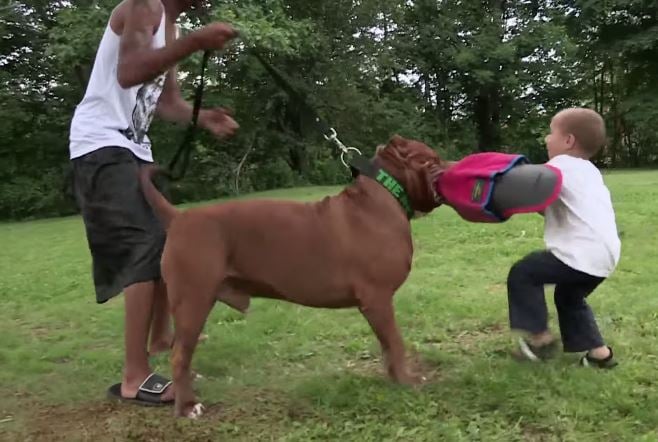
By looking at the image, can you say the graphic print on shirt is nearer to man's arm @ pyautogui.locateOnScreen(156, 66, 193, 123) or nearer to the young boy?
man's arm @ pyautogui.locateOnScreen(156, 66, 193, 123)

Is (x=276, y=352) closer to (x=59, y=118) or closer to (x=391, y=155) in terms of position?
(x=391, y=155)

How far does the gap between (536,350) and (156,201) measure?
1.99 metres

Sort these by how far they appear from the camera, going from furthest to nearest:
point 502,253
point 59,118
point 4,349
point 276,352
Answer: point 59,118 → point 502,253 → point 4,349 → point 276,352

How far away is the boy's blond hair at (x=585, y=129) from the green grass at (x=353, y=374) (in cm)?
106

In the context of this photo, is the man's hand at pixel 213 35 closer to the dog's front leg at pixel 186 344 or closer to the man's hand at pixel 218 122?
the man's hand at pixel 218 122

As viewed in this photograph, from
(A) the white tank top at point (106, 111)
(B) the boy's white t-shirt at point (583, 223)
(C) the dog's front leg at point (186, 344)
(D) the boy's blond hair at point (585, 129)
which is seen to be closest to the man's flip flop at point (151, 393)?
(C) the dog's front leg at point (186, 344)

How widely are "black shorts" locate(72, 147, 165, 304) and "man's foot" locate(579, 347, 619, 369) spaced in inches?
82.7

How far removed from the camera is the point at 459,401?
3291mm

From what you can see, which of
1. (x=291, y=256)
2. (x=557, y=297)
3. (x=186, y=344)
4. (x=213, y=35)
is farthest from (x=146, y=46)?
(x=557, y=297)

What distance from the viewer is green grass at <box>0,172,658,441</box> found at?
3.09m

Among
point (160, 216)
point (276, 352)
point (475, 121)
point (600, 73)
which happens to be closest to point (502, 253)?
point (276, 352)

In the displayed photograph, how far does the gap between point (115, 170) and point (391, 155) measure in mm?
1306

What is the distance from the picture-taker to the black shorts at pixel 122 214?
3.54m

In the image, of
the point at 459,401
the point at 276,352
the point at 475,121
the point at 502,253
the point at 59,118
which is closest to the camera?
the point at 459,401
